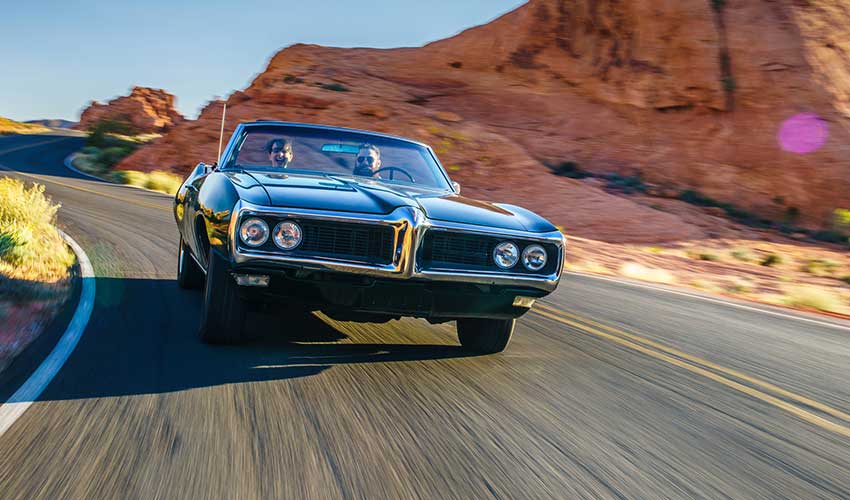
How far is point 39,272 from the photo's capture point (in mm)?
6645

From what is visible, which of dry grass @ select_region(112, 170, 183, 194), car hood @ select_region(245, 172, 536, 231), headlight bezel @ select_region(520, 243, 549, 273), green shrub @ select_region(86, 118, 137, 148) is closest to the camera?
car hood @ select_region(245, 172, 536, 231)

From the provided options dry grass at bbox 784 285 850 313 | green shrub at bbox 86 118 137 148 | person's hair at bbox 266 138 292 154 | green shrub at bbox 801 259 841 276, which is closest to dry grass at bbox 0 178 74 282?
person's hair at bbox 266 138 292 154

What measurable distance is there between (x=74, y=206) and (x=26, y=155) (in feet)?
123

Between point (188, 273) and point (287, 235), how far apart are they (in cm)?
286

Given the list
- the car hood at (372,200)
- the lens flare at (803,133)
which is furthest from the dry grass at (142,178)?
the lens flare at (803,133)

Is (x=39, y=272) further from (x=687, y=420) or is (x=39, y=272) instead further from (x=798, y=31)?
(x=798, y=31)

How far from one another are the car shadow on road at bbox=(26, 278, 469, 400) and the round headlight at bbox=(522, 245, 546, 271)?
893mm

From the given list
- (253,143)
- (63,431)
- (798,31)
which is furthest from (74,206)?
(798,31)

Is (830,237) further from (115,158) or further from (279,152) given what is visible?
(115,158)

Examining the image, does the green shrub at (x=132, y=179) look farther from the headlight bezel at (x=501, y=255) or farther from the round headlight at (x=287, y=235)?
the headlight bezel at (x=501, y=255)

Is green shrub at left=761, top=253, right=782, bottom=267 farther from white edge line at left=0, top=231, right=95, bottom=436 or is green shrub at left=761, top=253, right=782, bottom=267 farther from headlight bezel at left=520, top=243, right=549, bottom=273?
white edge line at left=0, top=231, right=95, bottom=436

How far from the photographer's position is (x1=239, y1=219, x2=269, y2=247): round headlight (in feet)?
13.3

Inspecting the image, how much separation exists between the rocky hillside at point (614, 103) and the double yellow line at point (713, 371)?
21588 millimetres

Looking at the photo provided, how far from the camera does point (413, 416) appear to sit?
3.54m
